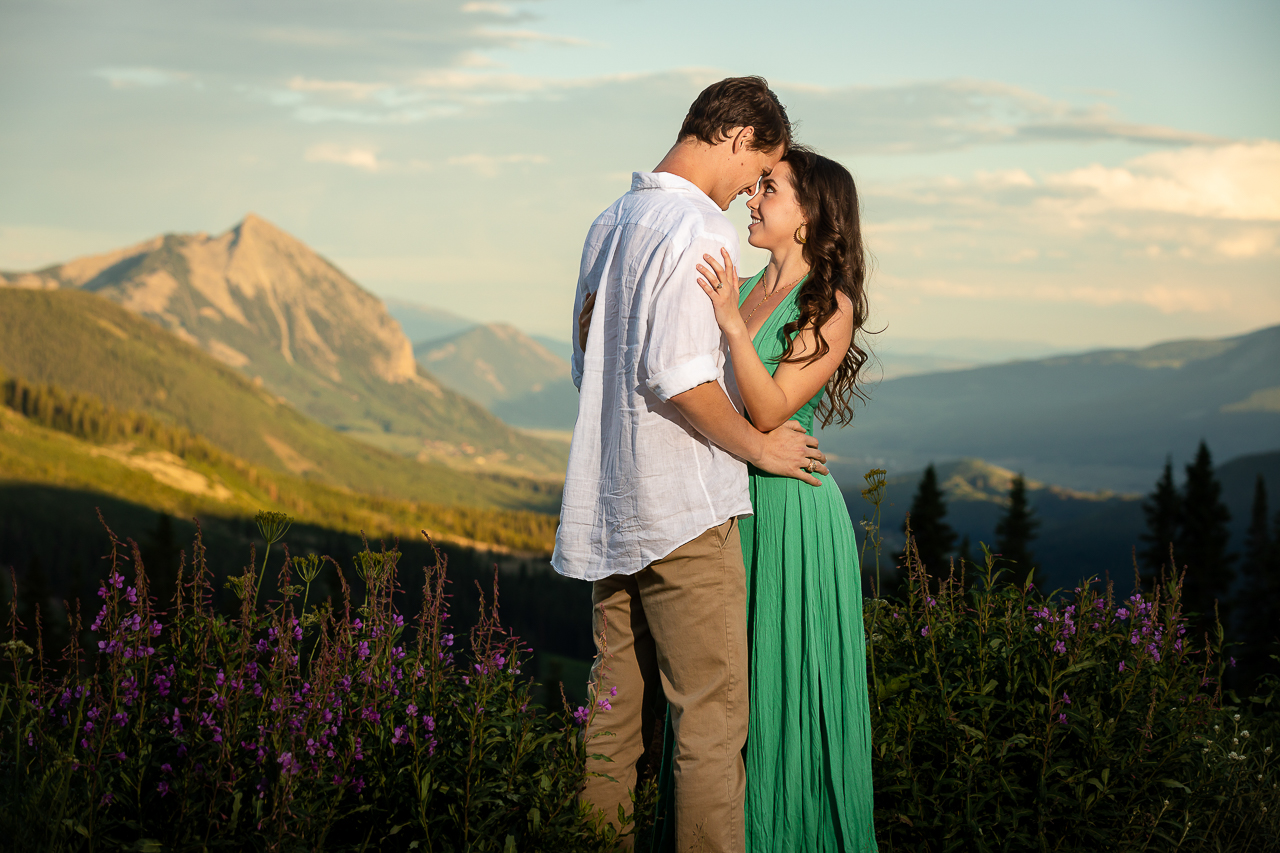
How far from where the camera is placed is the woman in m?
3.98

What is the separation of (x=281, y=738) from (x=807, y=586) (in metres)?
2.15

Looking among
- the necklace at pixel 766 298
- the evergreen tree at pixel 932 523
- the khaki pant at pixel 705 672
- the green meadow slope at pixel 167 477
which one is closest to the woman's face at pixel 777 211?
the necklace at pixel 766 298

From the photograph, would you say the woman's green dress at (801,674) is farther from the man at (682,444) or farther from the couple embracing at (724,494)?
the man at (682,444)

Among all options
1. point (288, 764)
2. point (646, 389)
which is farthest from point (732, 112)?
point (288, 764)

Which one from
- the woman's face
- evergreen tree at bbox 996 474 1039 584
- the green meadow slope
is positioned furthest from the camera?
the green meadow slope

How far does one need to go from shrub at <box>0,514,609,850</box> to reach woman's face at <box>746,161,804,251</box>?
6.29 feet

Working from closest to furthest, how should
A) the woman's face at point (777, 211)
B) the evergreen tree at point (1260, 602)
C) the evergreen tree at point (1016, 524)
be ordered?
the woman's face at point (777, 211)
the evergreen tree at point (1260, 602)
the evergreen tree at point (1016, 524)

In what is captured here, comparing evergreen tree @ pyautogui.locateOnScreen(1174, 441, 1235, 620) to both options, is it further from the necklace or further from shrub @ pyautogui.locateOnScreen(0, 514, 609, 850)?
shrub @ pyautogui.locateOnScreen(0, 514, 609, 850)

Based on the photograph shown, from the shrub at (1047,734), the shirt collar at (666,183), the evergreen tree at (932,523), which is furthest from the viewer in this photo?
the evergreen tree at (932,523)

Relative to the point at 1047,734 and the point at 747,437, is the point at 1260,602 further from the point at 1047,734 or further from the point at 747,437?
the point at 747,437

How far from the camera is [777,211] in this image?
13.6 feet

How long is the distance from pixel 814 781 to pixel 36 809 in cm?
293

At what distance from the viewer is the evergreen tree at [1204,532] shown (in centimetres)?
5816

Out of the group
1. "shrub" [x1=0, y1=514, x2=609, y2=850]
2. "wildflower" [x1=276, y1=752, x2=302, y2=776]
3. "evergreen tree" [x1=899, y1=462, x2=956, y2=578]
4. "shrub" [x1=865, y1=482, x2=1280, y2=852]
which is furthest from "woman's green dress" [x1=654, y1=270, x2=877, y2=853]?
"evergreen tree" [x1=899, y1=462, x2=956, y2=578]
